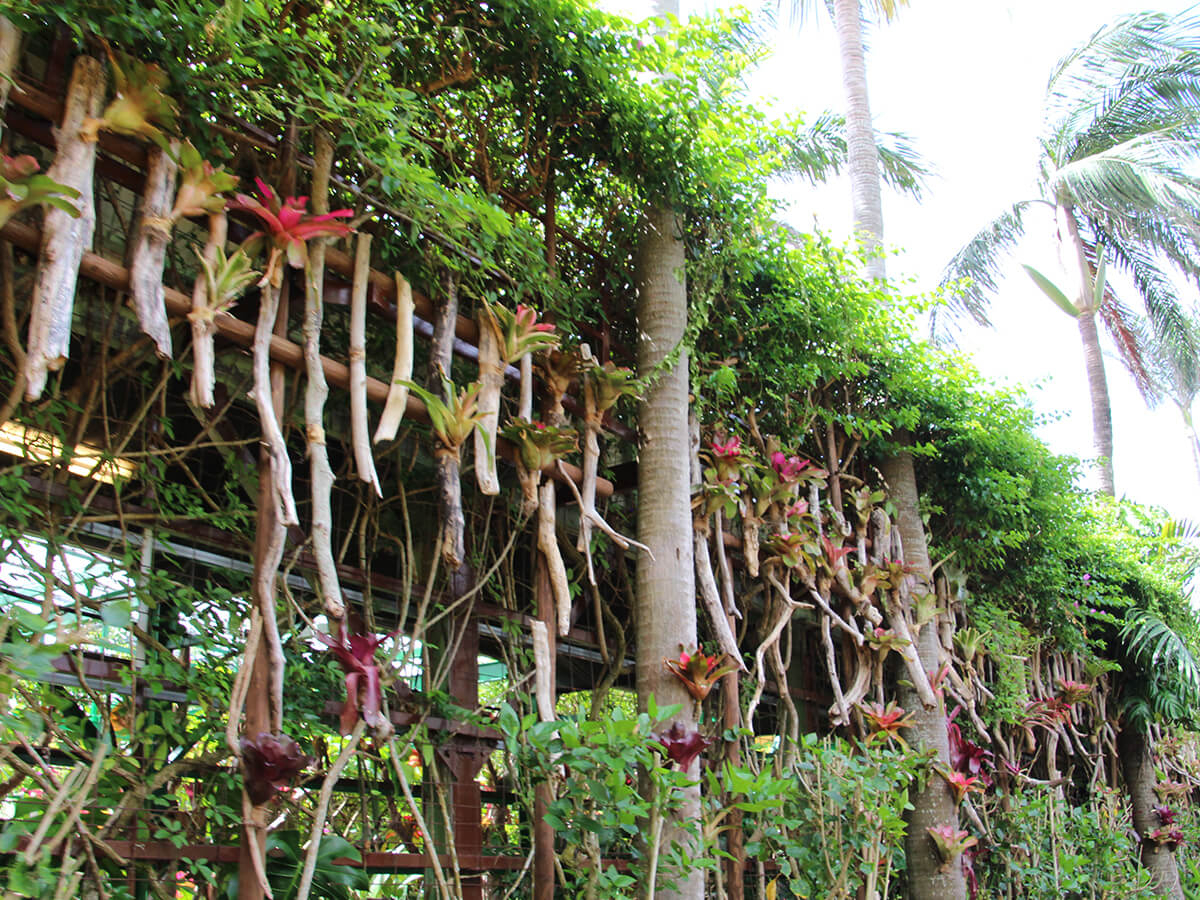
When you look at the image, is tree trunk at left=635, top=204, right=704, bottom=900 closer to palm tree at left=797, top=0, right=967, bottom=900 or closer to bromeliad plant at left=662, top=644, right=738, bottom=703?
bromeliad plant at left=662, top=644, right=738, bottom=703

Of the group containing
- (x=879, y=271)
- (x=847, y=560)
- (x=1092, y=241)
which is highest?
(x=1092, y=241)

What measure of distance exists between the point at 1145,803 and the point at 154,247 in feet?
35.2

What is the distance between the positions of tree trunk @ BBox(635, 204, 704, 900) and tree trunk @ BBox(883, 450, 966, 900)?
2.60 m

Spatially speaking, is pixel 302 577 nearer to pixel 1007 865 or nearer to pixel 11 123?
pixel 11 123

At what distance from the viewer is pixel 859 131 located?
10.8 m

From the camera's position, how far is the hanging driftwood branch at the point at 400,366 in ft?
13.0

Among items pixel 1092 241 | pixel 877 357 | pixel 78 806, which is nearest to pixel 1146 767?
pixel 877 357

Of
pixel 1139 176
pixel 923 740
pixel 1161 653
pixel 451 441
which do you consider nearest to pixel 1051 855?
pixel 923 740

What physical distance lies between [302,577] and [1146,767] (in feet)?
30.7

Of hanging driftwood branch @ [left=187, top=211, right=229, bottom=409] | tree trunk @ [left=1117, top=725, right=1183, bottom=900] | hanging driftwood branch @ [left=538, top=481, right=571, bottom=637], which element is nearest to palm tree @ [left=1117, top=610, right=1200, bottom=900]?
tree trunk @ [left=1117, top=725, right=1183, bottom=900]

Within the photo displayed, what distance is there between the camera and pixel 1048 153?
570 inches

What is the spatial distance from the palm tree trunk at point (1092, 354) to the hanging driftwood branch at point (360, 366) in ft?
41.8

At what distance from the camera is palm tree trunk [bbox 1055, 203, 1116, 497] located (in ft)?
47.5

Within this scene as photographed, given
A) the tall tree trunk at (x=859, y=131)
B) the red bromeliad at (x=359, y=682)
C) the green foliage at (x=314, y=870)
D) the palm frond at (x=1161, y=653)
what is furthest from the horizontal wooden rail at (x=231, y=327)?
the palm frond at (x=1161, y=653)
